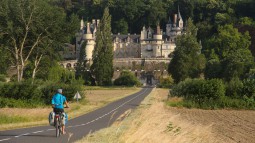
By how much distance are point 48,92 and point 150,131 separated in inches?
1180

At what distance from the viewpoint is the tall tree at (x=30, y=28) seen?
51.5 meters

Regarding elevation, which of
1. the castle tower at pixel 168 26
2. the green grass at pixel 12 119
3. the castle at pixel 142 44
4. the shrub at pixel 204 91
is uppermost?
the castle tower at pixel 168 26

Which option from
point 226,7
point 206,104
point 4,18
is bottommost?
point 206,104

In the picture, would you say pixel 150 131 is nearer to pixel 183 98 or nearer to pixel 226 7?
pixel 183 98

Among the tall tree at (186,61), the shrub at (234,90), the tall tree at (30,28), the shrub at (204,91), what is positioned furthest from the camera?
the tall tree at (186,61)

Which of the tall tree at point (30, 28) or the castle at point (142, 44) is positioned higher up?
the castle at point (142, 44)

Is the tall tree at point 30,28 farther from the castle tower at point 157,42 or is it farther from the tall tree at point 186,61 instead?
the castle tower at point 157,42

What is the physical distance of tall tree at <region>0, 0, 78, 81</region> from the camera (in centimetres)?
5153

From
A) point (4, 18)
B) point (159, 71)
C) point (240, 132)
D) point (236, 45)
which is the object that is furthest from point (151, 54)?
point (240, 132)

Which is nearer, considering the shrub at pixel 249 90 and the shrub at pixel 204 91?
the shrub at pixel 204 91

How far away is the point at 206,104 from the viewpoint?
45.1 metres

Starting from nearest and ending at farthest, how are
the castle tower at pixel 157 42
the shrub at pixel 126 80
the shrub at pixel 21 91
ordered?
the shrub at pixel 21 91
the shrub at pixel 126 80
the castle tower at pixel 157 42

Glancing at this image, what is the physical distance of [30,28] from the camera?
172 feet

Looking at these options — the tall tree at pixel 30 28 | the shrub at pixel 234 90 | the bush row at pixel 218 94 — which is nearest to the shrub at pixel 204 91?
the bush row at pixel 218 94
